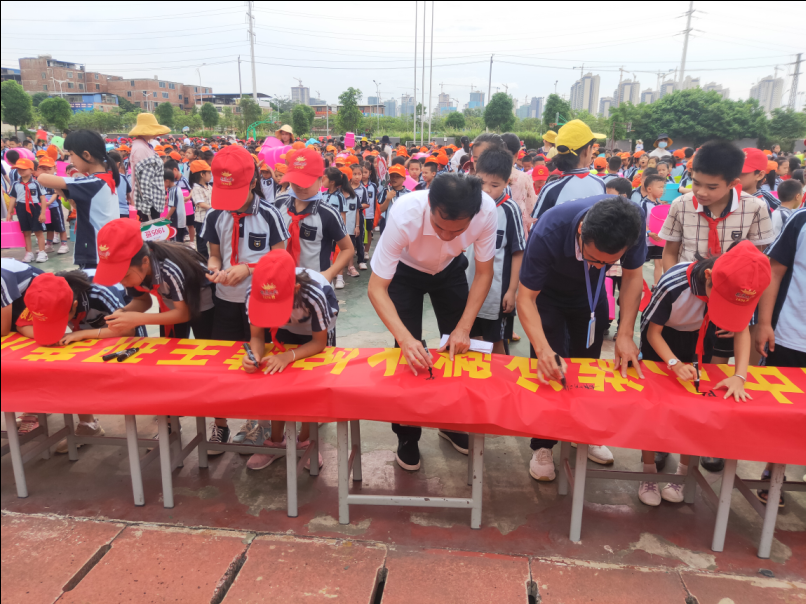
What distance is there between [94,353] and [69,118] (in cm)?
3321

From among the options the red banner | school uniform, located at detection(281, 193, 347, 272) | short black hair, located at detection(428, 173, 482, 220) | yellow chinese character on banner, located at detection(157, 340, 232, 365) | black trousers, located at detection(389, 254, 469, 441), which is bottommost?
the red banner

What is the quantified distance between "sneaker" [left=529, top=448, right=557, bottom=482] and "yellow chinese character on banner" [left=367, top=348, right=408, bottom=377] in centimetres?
99

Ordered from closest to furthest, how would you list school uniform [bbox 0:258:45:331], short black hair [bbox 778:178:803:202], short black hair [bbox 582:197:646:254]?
1. short black hair [bbox 582:197:646:254]
2. school uniform [bbox 0:258:45:331]
3. short black hair [bbox 778:178:803:202]

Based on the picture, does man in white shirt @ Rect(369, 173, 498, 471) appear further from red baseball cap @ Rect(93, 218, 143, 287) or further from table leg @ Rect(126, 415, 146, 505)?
table leg @ Rect(126, 415, 146, 505)

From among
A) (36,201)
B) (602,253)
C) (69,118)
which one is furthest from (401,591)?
(69,118)

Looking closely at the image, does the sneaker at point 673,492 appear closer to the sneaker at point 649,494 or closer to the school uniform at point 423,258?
the sneaker at point 649,494

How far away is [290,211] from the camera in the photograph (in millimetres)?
3439

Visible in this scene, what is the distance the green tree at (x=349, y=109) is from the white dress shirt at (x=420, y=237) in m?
31.0

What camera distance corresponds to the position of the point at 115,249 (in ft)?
7.39

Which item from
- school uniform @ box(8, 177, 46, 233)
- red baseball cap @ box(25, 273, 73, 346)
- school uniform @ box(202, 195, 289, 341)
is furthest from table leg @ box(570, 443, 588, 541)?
school uniform @ box(8, 177, 46, 233)

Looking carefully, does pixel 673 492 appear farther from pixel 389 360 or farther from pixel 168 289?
pixel 168 289

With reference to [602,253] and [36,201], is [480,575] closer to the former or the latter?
[602,253]

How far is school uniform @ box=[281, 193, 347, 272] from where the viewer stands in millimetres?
3416

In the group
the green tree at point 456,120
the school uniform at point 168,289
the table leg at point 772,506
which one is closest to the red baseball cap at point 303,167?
the school uniform at point 168,289
